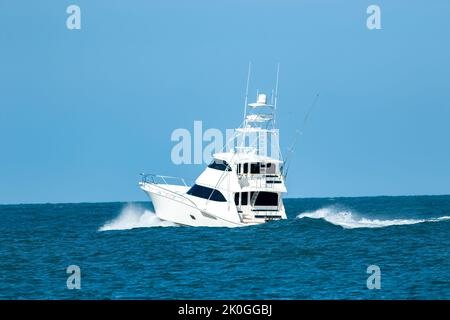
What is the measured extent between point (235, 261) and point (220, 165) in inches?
550

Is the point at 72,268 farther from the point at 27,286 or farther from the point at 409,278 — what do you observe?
the point at 409,278

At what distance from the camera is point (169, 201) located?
53.7 m

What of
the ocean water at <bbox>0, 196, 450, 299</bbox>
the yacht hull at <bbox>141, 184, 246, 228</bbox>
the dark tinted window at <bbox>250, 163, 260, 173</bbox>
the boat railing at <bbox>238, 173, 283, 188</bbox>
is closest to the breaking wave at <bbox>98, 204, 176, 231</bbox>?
the ocean water at <bbox>0, 196, 450, 299</bbox>

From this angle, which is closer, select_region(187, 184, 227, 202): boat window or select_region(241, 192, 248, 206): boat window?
select_region(187, 184, 227, 202): boat window

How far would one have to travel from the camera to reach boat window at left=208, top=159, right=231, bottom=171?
Answer: 5209 centimetres

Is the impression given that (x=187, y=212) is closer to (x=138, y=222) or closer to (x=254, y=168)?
(x=254, y=168)

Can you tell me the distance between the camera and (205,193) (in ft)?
172

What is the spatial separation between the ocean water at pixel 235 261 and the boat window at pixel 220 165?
3.37 metres

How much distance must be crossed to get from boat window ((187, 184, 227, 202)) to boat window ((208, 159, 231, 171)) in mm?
1314

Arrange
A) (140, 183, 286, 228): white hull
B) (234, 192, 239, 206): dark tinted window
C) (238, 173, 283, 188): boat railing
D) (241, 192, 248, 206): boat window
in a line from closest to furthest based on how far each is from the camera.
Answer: (234, 192, 239, 206): dark tinted window < (140, 183, 286, 228): white hull < (238, 173, 283, 188): boat railing < (241, 192, 248, 206): boat window

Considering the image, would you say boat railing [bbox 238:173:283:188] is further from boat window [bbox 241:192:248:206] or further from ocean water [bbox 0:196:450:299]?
ocean water [bbox 0:196:450:299]

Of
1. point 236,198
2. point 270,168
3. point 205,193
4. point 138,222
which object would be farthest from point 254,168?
point 138,222
